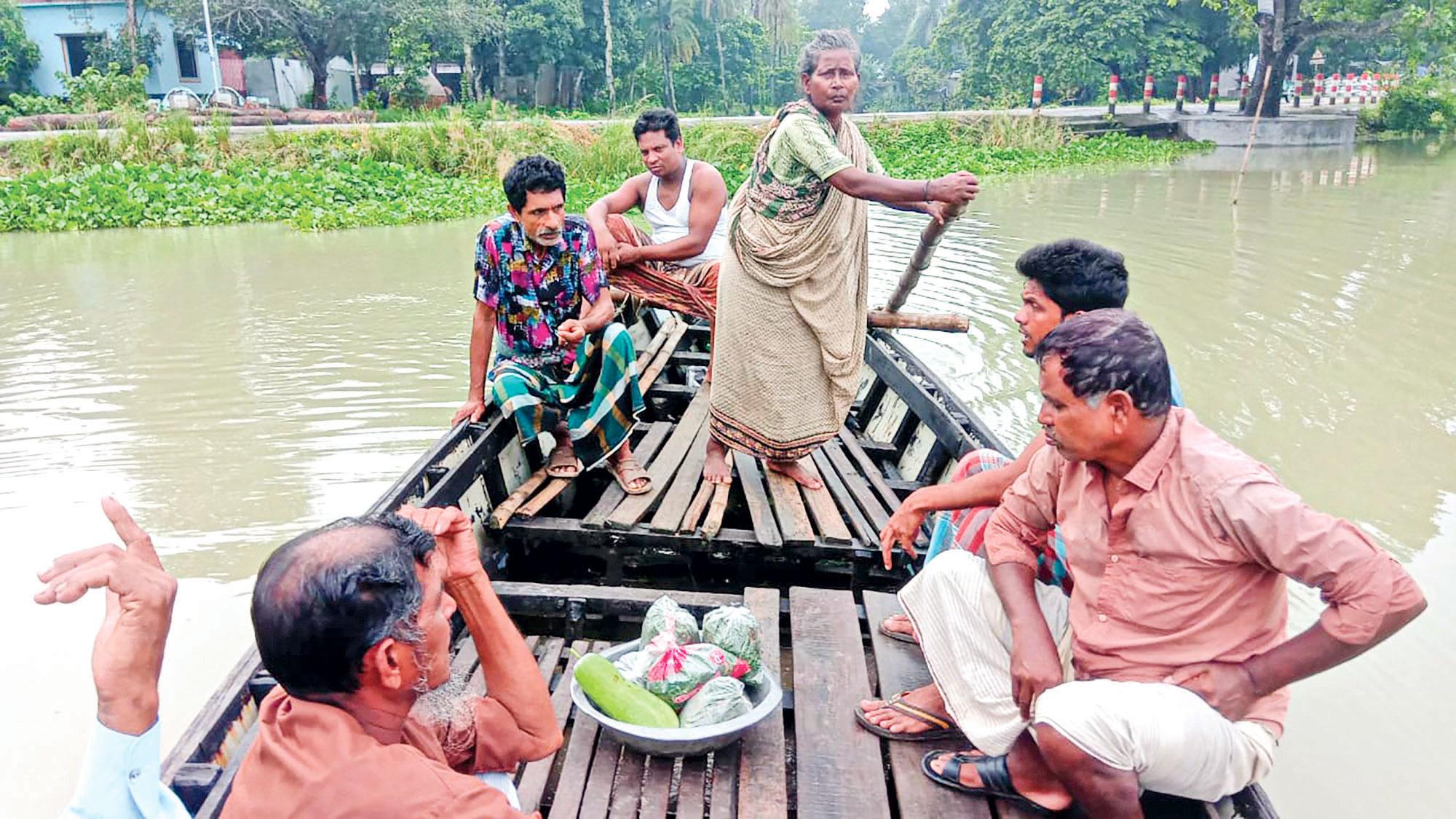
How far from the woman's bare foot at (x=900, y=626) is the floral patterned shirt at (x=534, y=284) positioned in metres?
1.61

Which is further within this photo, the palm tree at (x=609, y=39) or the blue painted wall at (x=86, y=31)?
the palm tree at (x=609, y=39)

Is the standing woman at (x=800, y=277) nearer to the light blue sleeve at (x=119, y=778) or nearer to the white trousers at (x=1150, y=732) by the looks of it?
the white trousers at (x=1150, y=732)

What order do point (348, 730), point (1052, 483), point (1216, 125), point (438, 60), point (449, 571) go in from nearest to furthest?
point (348, 730), point (449, 571), point (1052, 483), point (1216, 125), point (438, 60)

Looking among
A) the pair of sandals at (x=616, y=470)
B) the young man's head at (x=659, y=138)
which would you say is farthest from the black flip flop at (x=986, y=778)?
the young man's head at (x=659, y=138)

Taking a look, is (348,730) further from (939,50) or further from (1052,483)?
(939,50)

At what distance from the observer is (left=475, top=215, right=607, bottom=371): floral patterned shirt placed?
341 cm

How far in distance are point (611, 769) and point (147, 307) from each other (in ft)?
25.3

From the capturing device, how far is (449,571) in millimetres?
1480

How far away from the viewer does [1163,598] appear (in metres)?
1.66

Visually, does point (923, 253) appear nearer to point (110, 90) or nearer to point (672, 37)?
point (110, 90)

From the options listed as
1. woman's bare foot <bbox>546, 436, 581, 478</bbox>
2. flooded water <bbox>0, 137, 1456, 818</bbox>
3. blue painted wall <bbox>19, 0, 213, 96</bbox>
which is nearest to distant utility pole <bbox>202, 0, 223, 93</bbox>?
blue painted wall <bbox>19, 0, 213, 96</bbox>

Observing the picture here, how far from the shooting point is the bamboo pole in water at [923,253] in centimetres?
303

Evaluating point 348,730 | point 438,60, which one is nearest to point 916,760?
point 348,730

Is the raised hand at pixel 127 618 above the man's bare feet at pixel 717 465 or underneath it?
above
